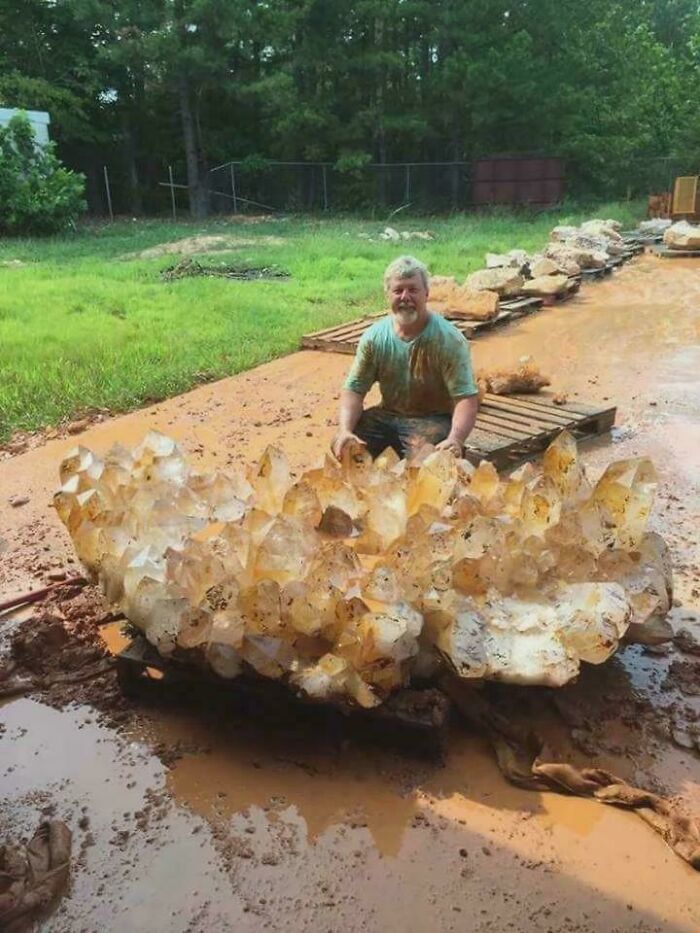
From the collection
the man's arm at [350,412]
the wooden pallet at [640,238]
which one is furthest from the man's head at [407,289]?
the wooden pallet at [640,238]

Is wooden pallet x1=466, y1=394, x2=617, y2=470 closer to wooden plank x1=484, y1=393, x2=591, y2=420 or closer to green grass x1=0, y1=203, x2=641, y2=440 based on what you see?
wooden plank x1=484, y1=393, x2=591, y2=420

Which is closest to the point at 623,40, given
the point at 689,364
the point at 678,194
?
the point at 678,194

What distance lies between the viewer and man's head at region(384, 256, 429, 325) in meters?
3.82

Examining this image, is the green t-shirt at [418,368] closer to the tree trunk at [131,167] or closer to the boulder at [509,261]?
the boulder at [509,261]

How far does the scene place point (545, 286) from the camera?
33.1ft

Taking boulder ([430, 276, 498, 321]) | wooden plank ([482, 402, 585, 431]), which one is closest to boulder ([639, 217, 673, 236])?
boulder ([430, 276, 498, 321])

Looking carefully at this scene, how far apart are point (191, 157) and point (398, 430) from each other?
22.9 metres

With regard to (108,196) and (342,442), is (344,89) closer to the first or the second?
(108,196)

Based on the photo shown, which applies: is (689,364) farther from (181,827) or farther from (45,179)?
(45,179)

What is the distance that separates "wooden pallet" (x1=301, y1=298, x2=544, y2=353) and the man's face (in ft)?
12.1

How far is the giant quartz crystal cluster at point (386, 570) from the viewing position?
2.53 meters

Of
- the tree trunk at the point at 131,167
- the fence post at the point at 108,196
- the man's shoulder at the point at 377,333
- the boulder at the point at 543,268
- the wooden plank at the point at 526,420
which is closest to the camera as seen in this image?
the man's shoulder at the point at 377,333

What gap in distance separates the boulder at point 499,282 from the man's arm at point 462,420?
6117 millimetres

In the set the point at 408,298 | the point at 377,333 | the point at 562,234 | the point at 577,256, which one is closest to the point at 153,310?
the point at 377,333
